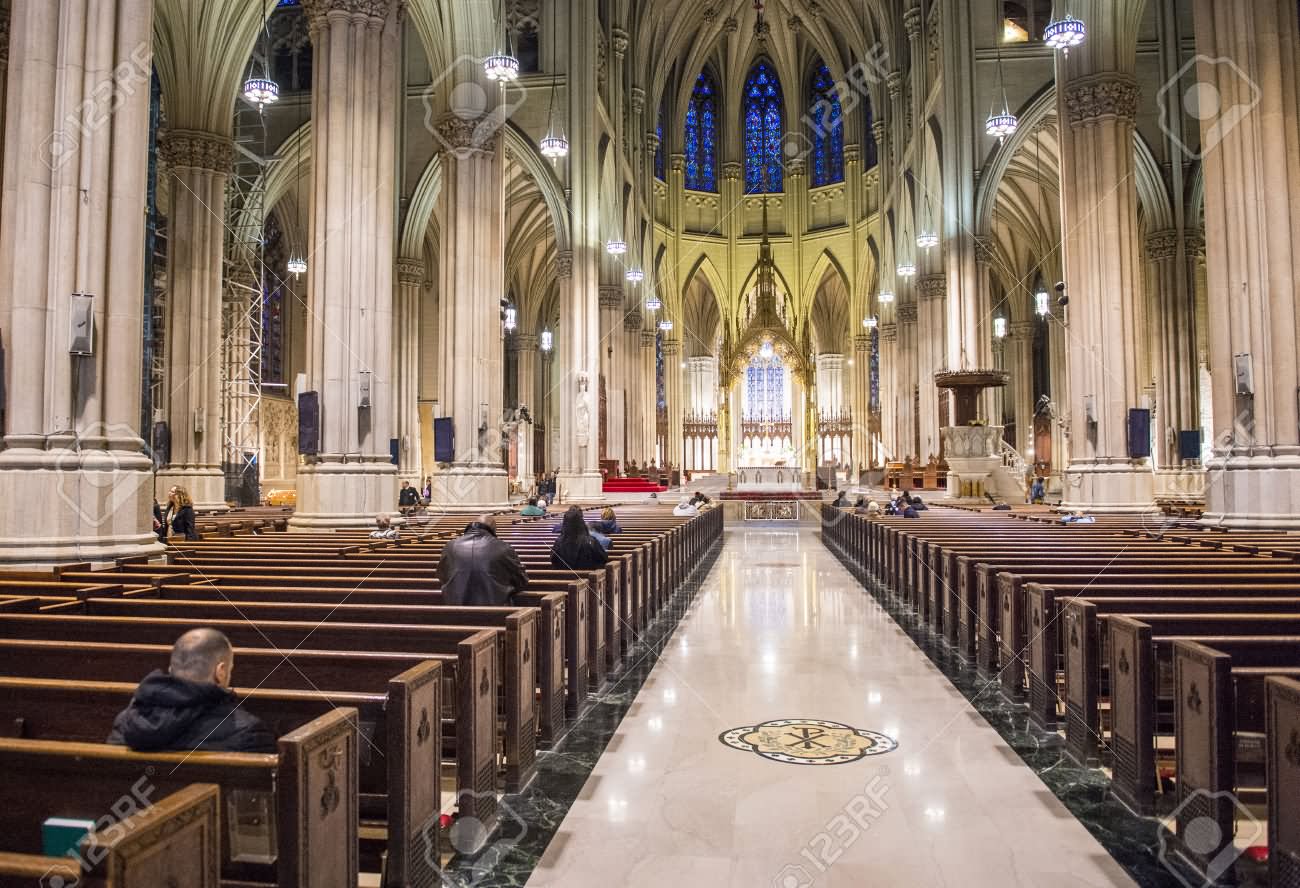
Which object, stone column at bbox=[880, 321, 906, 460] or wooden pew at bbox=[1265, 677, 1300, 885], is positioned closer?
wooden pew at bbox=[1265, 677, 1300, 885]

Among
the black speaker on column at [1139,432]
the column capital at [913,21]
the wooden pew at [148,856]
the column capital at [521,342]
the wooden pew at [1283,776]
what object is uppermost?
the column capital at [913,21]

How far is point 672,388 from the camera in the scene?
4512 centimetres

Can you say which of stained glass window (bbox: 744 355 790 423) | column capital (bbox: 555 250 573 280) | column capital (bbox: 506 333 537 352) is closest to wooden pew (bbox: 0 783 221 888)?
column capital (bbox: 555 250 573 280)

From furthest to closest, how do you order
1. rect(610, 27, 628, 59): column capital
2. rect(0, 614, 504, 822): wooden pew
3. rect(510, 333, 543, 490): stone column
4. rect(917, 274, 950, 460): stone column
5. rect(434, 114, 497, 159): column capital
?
rect(510, 333, 543, 490): stone column
rect(610, 27, 628, 59): column capital
rect(917, 274, 950, 460): stone column
rect(434, 114, 497, 159): column capital
rect(0, 614, 504, 822): wooden pew

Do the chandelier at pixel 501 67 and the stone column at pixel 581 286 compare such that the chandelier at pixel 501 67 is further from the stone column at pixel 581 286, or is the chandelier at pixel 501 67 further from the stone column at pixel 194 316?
the stone column at pixel 581 286

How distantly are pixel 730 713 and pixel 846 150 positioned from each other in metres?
41.9

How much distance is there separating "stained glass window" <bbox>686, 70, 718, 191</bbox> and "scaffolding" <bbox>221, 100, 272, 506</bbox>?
82.9 ft

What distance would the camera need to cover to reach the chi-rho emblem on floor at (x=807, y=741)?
4.72 m

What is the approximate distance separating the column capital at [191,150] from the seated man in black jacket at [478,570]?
16753 millimetres

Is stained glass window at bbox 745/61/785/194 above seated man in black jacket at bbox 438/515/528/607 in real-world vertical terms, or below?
above

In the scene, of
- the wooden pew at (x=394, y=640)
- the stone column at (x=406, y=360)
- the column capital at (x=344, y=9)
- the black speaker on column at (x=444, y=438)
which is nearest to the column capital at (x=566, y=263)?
the stone column at (x=406, y=360)

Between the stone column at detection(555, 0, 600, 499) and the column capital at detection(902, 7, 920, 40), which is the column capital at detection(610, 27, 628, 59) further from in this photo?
the column capital at detection(902, 7, 920, 40)

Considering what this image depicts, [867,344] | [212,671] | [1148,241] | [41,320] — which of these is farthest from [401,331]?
[867,344]

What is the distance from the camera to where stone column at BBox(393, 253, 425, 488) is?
24938 millimetres
